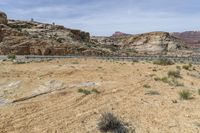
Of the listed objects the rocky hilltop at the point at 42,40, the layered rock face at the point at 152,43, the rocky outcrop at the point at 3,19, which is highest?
the rocky outcrop at the point at 3,19

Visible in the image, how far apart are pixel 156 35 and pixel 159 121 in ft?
373

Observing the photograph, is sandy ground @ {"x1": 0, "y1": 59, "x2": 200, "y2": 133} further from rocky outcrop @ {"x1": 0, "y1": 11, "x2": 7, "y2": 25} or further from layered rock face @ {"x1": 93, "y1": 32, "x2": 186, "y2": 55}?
layered rock face @ {"x1": 93, "y1": 32, "x2": 186, "y2": 55}

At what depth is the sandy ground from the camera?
42.1ft

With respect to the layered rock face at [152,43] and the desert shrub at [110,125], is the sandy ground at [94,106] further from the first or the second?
the layered rock face at [152,43]

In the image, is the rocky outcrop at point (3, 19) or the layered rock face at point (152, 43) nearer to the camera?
the rocky outcrop at point (3, 19)

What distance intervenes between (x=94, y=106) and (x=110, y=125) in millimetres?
2847

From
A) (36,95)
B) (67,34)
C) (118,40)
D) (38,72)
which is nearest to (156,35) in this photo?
(118,40)

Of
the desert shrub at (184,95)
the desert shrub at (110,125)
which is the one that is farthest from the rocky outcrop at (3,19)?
the desert shrub at (110,125)

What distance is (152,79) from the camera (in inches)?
920

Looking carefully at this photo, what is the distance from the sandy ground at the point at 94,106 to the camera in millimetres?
12828

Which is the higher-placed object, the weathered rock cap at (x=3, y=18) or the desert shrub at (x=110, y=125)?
the weathered rock cap at (x=3, y=18)

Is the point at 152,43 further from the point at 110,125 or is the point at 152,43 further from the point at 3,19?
the point at 110,125

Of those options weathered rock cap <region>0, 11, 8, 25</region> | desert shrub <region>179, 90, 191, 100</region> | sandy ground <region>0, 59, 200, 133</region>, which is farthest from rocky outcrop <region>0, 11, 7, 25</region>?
desert shrub <region>179, 90, 191, 100</region>

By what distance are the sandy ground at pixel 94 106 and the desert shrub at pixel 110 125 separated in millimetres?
244
